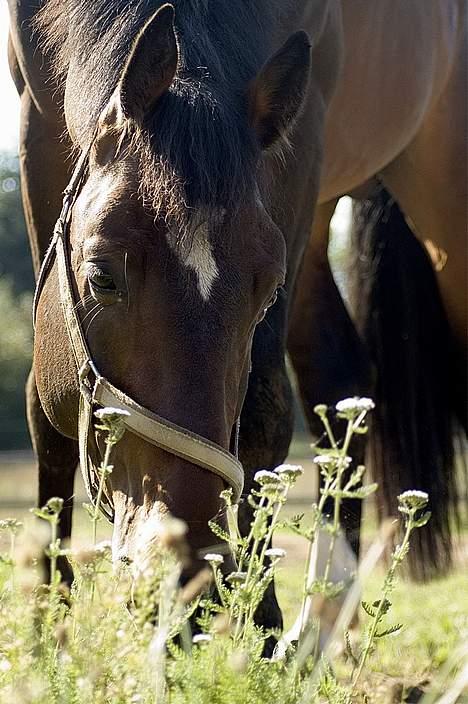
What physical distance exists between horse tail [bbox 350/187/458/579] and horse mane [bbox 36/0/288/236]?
2.21 metres

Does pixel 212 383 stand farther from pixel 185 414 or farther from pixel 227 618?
pixel 227 618

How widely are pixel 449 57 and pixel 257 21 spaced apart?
84.5 inches

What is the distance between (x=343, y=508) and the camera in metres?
4.30

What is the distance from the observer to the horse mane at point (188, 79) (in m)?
2.32

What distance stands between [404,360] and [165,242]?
122 inches

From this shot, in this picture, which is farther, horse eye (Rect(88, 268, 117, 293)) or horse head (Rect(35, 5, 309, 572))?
horse eye (Rect(88, 268, 117, 293))

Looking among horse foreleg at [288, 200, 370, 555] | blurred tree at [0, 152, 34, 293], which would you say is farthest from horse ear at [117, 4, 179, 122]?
blurred tree at [0, 152, 34, 293]

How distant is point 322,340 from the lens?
4.97m

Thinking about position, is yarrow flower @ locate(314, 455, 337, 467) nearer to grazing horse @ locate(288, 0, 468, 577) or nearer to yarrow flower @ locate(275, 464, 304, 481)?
yarrow flower @ locate(275, 464, 304, 481)

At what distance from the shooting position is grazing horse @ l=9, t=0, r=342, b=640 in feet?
7.33

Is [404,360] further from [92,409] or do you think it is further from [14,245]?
[14,245]

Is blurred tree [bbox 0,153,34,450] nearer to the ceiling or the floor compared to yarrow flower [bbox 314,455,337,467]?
nearer to the floor

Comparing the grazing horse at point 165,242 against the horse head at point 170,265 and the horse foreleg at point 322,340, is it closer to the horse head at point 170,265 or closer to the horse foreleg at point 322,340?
the horse head at point 170,265

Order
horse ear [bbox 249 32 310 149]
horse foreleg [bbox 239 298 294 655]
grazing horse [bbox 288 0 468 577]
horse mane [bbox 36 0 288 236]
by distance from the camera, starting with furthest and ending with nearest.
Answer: grazing horse [bbox 288 0 468 577] < horse foreleg [bbox 239 298 294 655] < horse ear [bbox 249 32 310 149] < horse mane [bbox 36 0 288 236]
